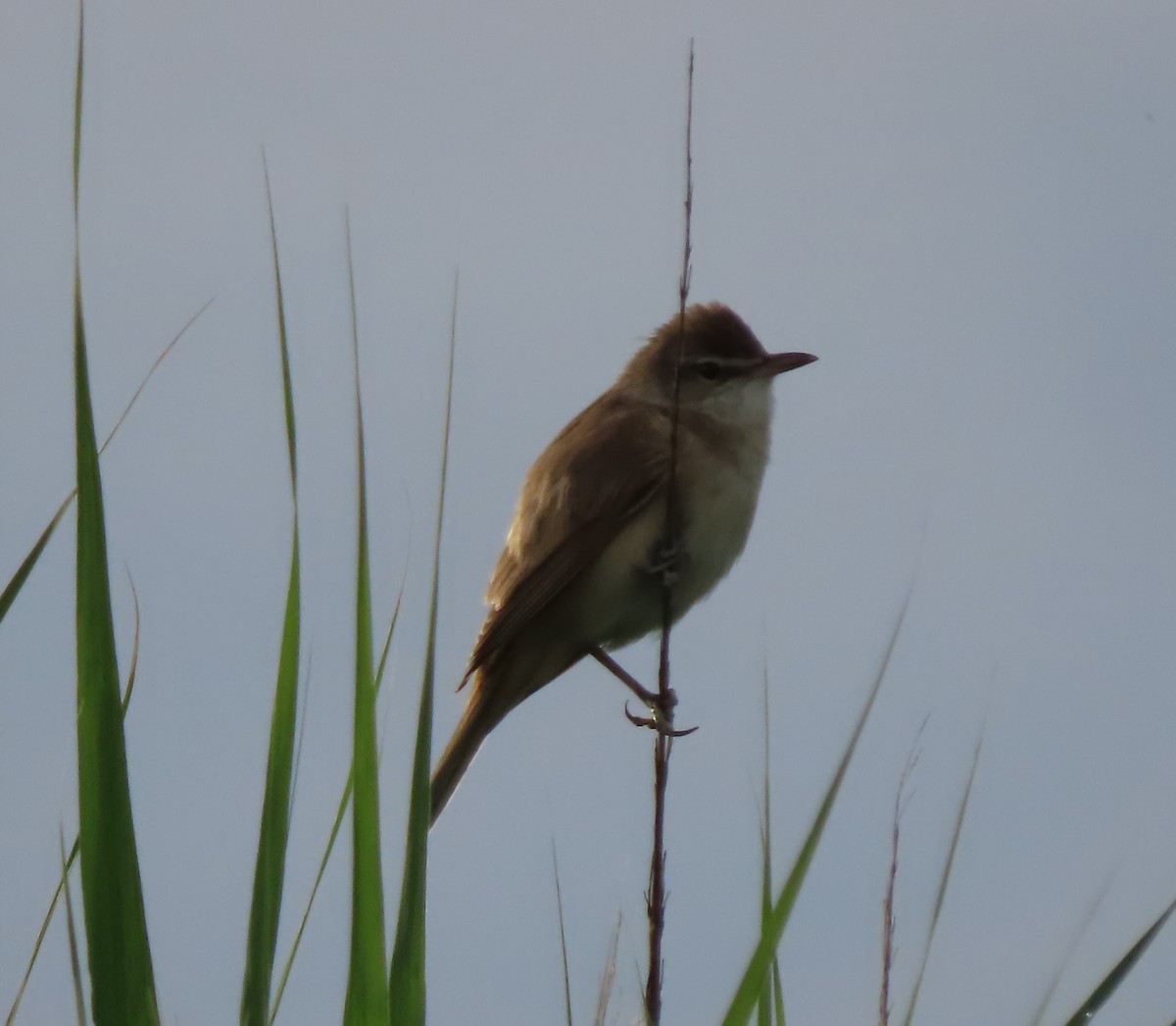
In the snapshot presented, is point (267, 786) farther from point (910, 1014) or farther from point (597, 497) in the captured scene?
point (597, 497)

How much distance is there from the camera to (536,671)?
5348 mm

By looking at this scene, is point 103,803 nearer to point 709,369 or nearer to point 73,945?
point 73,945

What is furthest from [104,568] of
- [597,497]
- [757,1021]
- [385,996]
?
[597,497]

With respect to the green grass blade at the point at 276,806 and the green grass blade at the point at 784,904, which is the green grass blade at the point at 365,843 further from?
the green grass blade at the point at 784,904

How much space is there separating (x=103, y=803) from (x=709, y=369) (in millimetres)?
4342

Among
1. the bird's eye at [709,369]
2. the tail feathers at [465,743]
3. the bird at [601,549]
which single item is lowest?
the tail feathers at [465,743]

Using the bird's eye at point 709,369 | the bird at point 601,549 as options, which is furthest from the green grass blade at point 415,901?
the bird's eye at point 709,369

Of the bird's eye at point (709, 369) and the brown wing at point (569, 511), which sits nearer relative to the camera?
the brown wing at point (569, 511)

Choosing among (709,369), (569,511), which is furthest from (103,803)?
(709,369)

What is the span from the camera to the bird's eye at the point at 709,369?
236 inches

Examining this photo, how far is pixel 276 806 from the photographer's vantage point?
2.03 m

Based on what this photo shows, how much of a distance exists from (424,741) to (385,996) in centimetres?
32

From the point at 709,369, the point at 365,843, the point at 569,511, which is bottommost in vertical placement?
the point at 569,511

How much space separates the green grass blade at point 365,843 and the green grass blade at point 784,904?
0.48 m
